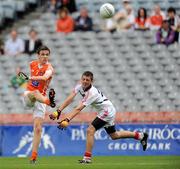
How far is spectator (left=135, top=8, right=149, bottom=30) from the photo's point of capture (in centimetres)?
2610

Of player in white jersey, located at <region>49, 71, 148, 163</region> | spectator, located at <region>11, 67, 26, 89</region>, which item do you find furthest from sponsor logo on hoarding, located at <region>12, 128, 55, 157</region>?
player in white jersey, located at <region>49, 71, 148, 163</region>

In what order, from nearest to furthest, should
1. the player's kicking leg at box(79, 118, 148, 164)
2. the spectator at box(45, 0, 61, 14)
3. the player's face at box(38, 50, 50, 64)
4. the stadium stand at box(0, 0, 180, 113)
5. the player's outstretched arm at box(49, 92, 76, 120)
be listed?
the player's outstretched arm at box(49, 92, 76, 120) < the player's kicking leg at box(79, 118, 148, 164) < the player's face at box(38, 50, 50, 64) < the stadium stand at box(0, 0, 180, 113) < the spectator at box(45, 0, 61, 14)

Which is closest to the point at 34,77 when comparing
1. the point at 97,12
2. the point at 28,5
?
the point at 97,12

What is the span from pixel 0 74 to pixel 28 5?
3923mm

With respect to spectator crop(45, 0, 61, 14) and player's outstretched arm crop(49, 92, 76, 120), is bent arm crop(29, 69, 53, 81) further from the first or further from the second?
spectator crop(45, 0, 61, 14)

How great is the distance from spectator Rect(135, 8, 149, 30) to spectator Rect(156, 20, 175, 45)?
24.1 inches

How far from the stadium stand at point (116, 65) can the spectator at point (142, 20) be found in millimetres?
192

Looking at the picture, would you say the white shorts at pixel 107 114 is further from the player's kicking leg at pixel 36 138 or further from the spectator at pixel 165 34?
the spectator at pixel 165 34

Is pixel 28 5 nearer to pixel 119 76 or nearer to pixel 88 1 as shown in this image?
pixel 88 1

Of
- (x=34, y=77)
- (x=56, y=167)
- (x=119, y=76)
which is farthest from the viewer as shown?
(x=119, y=76)

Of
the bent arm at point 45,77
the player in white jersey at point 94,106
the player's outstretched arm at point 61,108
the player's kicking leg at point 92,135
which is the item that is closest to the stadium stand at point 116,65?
the player's kicking leg at point 92,135

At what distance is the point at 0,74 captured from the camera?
1062 inches

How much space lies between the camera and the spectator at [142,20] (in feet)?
85.6

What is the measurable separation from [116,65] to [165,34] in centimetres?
181
